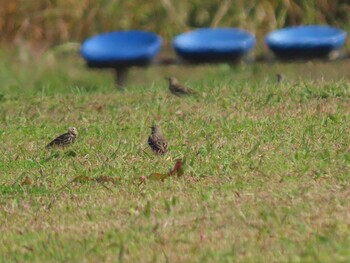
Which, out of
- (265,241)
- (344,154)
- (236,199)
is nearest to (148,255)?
(265,241)

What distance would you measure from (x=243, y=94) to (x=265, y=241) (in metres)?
5.24

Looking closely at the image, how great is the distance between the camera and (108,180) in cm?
873

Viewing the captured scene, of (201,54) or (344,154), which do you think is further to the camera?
(201,54)

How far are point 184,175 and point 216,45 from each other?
6559 millimetres

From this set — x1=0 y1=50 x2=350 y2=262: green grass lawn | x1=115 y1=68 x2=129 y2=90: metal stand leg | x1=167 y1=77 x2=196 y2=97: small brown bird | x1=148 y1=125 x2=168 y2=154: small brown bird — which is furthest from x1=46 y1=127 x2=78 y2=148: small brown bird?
x1=115 y1=68 x2=129 y2=90: metal stand leg

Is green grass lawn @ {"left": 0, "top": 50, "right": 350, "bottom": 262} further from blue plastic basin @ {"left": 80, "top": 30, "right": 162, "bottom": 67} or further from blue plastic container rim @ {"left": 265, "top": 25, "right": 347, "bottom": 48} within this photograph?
blue plastic container rim @ {"left": 265, "top": 25, "right": 347, "bottom": 48}

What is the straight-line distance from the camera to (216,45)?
595 inches

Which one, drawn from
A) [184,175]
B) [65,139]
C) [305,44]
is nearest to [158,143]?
[184,175]

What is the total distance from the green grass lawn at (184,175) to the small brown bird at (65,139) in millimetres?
147

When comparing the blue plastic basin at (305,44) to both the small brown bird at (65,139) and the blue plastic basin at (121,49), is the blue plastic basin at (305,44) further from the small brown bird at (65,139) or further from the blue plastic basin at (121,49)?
the small brown bird at (65,139)

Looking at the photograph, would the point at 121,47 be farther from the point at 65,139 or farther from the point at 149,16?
the point at 65,139

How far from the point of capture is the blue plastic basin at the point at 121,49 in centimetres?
1498

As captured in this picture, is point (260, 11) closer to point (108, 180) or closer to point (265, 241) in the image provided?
point (108, 180)

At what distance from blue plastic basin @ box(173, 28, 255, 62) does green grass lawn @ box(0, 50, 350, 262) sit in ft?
5.56
